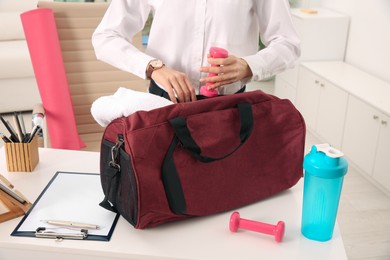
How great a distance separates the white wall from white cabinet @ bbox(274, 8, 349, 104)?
7cm

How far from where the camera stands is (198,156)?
1.11 m

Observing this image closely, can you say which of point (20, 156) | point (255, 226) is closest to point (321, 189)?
point (255, 226)

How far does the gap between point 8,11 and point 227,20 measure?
350cm

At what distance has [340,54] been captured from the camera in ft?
13.0

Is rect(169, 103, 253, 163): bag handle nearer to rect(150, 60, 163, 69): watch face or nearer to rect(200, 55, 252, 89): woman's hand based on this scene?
rect(200, 55, 252, 89): woman's hand

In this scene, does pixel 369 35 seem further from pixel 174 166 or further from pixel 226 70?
pixel 174 166

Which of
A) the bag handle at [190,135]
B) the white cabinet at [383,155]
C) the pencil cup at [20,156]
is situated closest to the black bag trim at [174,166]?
the bag handle at [190,135]

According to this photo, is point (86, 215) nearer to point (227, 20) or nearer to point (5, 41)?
point (227, 20)

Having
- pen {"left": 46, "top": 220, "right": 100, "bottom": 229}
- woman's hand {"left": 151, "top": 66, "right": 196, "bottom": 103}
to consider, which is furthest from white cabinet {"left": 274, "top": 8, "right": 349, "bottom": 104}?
pen {"left": 46, "top": 220, "right": 100, "bottom": 229}

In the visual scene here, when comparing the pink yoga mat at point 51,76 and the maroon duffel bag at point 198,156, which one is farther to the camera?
the pink yoga mat at point 51,76

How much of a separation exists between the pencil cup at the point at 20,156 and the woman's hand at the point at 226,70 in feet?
1.87

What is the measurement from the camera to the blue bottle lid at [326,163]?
1.02 meters

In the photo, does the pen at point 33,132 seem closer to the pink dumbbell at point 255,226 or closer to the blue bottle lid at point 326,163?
the pink dumbbell at point 255,226

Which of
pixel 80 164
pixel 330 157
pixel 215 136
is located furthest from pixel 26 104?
pixel 330 157
